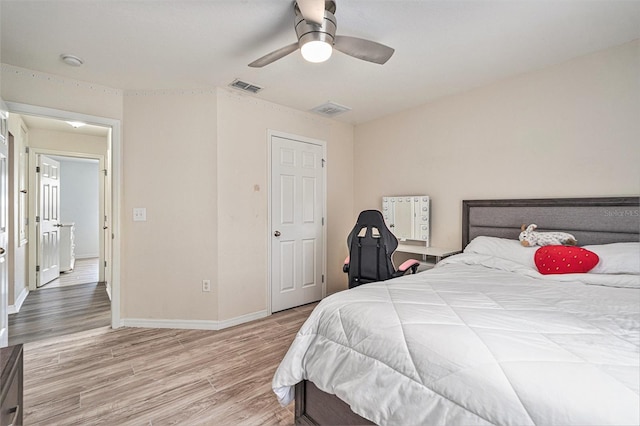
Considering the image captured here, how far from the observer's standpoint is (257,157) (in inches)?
131

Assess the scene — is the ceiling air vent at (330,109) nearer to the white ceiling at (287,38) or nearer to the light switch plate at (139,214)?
the white ceiling at (287,38)

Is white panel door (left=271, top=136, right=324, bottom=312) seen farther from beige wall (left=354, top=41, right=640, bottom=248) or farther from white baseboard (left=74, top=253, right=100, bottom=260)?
white baseboard (left=74, top=253, right=100, bottom=260)

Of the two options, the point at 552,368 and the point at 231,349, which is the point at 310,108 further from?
→ the point at 552,368

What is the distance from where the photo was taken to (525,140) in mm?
2719

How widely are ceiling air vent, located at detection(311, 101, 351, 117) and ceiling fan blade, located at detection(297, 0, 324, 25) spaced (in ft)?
5.79

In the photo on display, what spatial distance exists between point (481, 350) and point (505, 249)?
1.80 metres

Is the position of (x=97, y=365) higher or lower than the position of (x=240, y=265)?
lower

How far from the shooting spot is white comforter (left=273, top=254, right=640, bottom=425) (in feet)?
2.60

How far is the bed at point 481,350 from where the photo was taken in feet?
2.64

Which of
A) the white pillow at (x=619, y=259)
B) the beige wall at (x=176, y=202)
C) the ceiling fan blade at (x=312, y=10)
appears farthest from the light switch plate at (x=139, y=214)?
the white pillow at (x=619, y=259)

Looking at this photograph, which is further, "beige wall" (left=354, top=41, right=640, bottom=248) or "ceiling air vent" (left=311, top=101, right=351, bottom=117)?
"ceiling air vent" (left=311, top=101, right=351, bottom=117)

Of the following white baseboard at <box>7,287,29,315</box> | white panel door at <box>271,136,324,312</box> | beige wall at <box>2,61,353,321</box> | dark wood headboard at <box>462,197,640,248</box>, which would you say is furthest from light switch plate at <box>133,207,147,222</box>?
dark wood headboard at <box>462,197,640,248</box>

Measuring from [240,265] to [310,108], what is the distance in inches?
79.5

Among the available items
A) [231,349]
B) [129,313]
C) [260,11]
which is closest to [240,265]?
[231,349]
